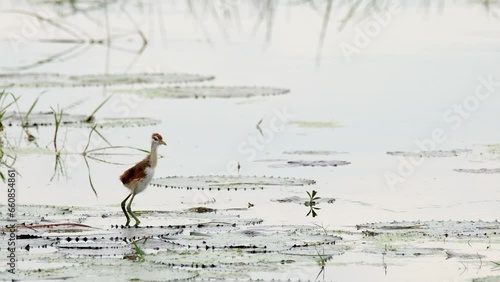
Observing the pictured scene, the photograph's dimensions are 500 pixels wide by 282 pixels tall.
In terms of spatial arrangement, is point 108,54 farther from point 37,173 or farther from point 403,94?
point 37,173

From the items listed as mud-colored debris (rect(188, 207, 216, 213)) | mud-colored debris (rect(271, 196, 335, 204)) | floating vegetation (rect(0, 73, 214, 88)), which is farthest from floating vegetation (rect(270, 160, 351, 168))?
floating vegetation (rect(0, 73, 214, 88))

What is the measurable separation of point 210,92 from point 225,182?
3.65 metres

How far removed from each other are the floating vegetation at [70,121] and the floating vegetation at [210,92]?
3.65 feet

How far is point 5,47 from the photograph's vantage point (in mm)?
14328

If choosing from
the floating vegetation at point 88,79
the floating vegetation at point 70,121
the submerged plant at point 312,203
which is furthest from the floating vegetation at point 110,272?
the floating vegetation at point 88,79

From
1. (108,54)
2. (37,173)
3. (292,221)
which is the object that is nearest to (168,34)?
(108,54)

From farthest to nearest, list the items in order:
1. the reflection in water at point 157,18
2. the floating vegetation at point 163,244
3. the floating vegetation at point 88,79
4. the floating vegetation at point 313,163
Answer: the reflection in water at point 157,18 → the floating vegetation at point 88,79 → the floating vegetation at point 313,163 → the floating vegetation at point 163,244

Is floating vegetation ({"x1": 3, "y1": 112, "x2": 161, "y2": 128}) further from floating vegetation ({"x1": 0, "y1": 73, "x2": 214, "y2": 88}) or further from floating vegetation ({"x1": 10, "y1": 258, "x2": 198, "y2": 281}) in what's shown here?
floating vegetation ({"x1": 10, "y1": 258, "x2": 198, "y2": 281})

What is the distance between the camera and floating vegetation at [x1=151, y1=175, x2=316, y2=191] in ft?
25.6

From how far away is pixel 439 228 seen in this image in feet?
21.8

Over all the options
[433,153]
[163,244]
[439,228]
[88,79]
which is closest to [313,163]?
[433,153]

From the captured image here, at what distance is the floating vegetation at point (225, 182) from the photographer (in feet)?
25.6

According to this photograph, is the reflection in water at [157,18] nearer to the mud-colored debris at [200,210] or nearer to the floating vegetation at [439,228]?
the mud-colored debris at [200,210]

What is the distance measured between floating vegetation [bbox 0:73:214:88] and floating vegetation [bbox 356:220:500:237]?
5512mm
